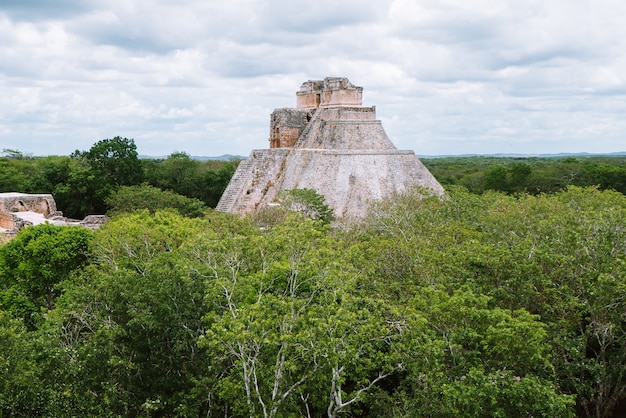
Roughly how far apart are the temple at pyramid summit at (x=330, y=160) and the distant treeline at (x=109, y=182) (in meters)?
6.38

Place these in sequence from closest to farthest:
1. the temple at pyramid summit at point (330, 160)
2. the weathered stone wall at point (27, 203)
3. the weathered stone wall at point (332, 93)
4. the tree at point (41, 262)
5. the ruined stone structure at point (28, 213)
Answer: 1. the tree at point (41, 262)
2. the temple at pyramid summit at point (330, 160)
3. the ruined stone structure at point (28, 213)
4. the weathered stone wall at point (332, 93)
5. the weathered stone wall at point (27, 203)

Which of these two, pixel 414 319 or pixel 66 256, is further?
pixel 66 256

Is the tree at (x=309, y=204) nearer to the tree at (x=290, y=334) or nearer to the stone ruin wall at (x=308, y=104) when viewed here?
the stone ruin wall at (x=308, y=104)

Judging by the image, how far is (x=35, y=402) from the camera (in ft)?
29.0

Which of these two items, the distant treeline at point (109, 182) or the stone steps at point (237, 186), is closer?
the stone steps at point (237, 186)

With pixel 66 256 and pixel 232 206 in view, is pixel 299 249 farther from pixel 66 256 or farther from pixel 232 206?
pixel 232 206

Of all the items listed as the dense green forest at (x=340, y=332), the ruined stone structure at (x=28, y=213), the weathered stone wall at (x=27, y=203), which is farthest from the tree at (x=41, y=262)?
the weathered stone wall at (x=27, y=203)

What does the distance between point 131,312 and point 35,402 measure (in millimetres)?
1952

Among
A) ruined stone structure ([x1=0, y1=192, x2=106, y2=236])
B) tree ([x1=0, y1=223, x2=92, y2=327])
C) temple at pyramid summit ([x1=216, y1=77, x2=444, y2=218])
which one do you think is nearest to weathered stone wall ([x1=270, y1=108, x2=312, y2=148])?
temple at pyramid summit ([x1=216, y1=77, x2=444, y2=218])

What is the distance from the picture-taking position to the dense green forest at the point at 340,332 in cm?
876

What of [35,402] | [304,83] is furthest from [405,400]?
[304,83]

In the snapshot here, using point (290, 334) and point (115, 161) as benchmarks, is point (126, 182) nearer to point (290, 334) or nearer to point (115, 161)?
point (115, 161)

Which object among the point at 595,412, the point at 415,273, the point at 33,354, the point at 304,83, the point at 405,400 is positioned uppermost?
the point at 304,83

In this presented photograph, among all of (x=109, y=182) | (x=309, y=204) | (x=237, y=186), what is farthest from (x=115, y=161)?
(x=309, y=204)
